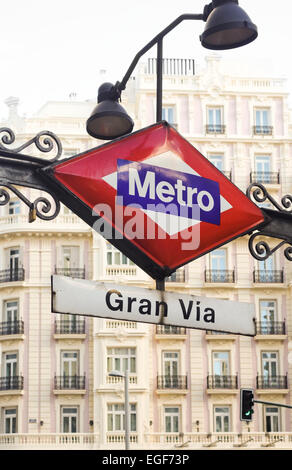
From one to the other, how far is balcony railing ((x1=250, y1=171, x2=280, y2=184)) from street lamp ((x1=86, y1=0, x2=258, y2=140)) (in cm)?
3696

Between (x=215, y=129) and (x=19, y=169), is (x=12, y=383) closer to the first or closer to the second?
(x=215, y=129)

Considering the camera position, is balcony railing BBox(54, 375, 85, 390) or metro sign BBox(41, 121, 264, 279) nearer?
metro sign BBox(41, 121, 264, 279)

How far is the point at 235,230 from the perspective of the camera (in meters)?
6.23

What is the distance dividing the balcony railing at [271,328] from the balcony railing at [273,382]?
2.04m

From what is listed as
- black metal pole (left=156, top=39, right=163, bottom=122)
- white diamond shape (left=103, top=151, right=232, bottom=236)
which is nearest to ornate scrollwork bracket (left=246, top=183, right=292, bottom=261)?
white diamond shape (left=103, top=151, right=232, bottom=236)

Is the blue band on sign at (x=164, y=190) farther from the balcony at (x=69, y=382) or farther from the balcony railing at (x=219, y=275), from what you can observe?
the balcony railing at (x=219, y=275)

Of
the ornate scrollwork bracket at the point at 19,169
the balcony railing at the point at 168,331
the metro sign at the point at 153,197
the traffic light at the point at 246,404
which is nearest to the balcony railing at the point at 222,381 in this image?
the balcony railing at the point at 168,331

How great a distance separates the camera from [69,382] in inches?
1602

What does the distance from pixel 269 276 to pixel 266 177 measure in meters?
4.92

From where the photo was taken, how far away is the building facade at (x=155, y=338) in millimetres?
40312

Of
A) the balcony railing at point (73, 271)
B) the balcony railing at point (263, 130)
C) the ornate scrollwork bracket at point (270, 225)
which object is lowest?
the ornate scrollwork bracket at point (270, 225)

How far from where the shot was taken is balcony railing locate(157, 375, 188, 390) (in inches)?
1607

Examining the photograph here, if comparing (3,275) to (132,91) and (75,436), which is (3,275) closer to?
(75,436)

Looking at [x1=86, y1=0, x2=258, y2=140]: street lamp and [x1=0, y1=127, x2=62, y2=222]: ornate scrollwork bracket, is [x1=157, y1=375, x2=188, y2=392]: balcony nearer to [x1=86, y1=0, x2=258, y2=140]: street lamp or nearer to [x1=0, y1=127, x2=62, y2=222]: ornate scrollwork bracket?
[x1=86, y1=0, x2=258, y2=140]: street lamp
